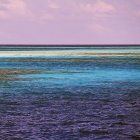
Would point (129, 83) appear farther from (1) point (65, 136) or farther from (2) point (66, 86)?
(1) point (65, 136)

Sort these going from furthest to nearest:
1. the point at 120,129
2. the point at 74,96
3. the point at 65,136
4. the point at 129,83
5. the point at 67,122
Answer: the point at 129,83 < the point at 74,96 < the point at 67,122 < the point at 120,129 < the point at 65,136

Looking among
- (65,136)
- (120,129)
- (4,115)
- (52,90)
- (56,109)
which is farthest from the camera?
(52,90)

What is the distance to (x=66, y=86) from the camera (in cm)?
3347

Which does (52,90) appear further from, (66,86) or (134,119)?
(134,119)

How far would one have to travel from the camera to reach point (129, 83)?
36.1 metres

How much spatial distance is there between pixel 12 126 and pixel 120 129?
3.70m

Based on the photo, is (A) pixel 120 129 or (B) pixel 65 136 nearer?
(B) pixel 65 136

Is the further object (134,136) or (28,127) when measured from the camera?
(28,127)

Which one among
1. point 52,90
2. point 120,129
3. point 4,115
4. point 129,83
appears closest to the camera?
point 120,129

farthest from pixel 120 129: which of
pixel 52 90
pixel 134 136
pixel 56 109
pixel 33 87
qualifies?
pixel 33 87

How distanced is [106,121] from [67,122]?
4.75 feet

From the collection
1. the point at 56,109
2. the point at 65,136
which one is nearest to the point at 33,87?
the point at 56,109

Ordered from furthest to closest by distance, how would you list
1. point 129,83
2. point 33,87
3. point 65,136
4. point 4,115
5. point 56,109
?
point 129,83 < point 33,87 < point 56,109 < point 4,115 < point 65,136

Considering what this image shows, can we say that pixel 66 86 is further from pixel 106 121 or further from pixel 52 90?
pixel 106 121
